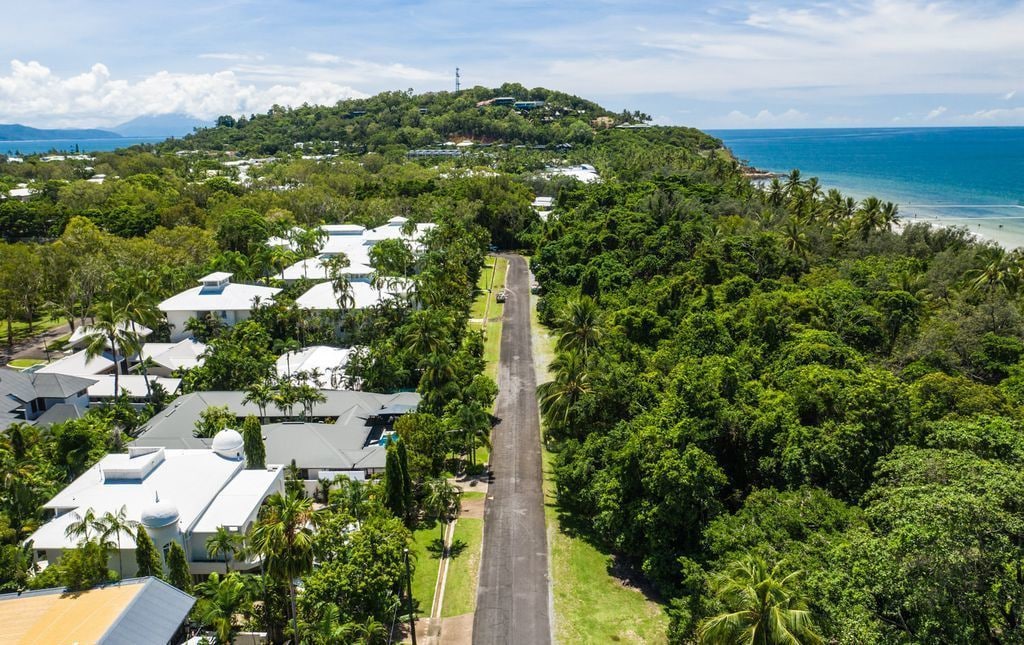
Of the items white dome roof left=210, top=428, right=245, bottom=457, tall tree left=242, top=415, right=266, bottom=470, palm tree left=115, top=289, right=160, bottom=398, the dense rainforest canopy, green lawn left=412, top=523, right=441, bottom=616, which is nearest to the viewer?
the dense rainforest canopy

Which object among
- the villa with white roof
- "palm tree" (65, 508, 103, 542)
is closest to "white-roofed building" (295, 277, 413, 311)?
the villa with white roof

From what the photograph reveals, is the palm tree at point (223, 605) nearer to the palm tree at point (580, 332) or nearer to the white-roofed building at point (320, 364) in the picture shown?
the white-roofed building at point (320, 364)

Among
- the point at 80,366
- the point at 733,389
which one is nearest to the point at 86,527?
the point at 80,366

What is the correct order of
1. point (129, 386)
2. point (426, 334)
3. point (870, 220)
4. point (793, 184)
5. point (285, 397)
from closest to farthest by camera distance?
point (285, 397) < point (426, 334) < point (129, 386) < point (870, 220) < point (793, 184)

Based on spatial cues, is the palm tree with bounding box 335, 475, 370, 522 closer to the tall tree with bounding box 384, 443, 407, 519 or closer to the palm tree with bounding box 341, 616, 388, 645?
the tall tree with bounding box 384, 443, 407, 519

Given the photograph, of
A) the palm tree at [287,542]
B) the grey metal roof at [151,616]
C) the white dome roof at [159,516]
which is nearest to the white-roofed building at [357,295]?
the white dome roof at [159,516]

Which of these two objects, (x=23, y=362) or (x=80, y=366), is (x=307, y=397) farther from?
(x=23, y=362)
